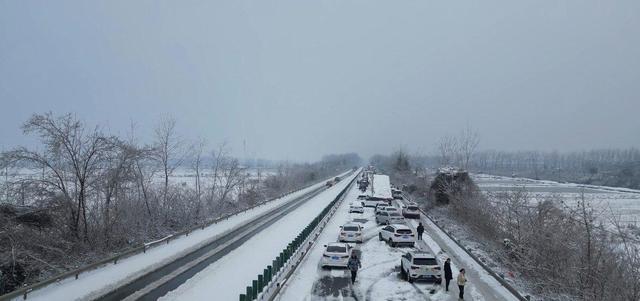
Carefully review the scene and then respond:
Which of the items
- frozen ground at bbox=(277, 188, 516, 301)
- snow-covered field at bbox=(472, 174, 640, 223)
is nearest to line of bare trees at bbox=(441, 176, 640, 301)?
snow-covered field at bbox=(472, 174, 640, 223)

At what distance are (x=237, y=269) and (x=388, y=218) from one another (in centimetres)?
2293

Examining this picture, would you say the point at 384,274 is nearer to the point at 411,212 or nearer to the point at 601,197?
the point at 411,212

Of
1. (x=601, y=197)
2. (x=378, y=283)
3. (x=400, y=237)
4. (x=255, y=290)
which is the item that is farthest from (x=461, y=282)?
(x=601, y=197)

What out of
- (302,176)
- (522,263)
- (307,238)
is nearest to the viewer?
(522,263)

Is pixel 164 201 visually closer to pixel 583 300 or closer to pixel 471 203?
pixel 471 203

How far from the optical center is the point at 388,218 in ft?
146

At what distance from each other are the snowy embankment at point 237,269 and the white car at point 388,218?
8.55 m

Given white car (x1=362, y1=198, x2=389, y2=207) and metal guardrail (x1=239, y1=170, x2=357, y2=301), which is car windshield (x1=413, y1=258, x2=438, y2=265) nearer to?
metal guardrail (x1=239, y1=170, x2=357, y2=301)

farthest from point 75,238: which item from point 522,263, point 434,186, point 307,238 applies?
point 434,186

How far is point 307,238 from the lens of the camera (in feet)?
109

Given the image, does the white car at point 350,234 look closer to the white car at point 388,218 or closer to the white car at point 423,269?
the white car at point 423,269

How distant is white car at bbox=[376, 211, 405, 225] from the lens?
145 feet

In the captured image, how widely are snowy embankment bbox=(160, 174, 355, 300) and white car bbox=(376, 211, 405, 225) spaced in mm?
8551

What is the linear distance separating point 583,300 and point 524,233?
818 centimetres
